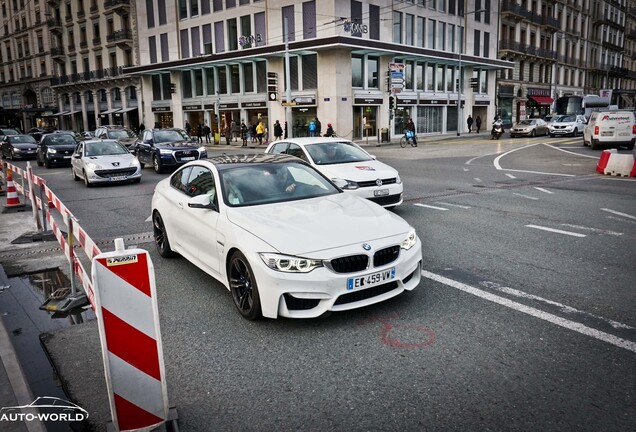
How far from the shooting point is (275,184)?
5816 millimetres

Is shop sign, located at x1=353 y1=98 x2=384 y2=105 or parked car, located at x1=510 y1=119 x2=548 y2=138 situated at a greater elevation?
shop sign, located at x1=353 y1=98 x2=384 y2=105

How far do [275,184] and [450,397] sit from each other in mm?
3217

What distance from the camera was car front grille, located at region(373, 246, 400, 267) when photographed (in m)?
4.57

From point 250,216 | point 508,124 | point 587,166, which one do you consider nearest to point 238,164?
point 250,216

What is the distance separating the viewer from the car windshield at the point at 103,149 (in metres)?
16.6

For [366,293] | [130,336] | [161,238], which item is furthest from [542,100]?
[130,336]

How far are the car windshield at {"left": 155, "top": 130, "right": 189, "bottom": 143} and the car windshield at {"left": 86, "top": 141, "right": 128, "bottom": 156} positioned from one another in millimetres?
2605

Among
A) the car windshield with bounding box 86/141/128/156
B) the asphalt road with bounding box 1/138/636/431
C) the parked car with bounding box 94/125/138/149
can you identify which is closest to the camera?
the asphalt road with bounding box 1/138/636/431

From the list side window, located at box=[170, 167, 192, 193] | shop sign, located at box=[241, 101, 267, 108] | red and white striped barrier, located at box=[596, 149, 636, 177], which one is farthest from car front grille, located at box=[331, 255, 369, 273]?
shop sign, located at box=[241, 101, 267, 108]

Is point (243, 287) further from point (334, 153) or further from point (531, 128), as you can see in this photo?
point (531, 128)

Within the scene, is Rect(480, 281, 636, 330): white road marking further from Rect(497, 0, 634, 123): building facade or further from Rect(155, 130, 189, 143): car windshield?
Rect(497, 0, 634, 123): building facade

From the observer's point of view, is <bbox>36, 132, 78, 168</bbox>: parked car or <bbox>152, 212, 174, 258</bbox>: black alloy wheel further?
<bbox>36, 132, 78, 168</bbox>: parked car

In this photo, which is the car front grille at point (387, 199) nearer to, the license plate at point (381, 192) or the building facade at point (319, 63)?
the license plate at point (381, 192)

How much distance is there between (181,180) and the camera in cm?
673
